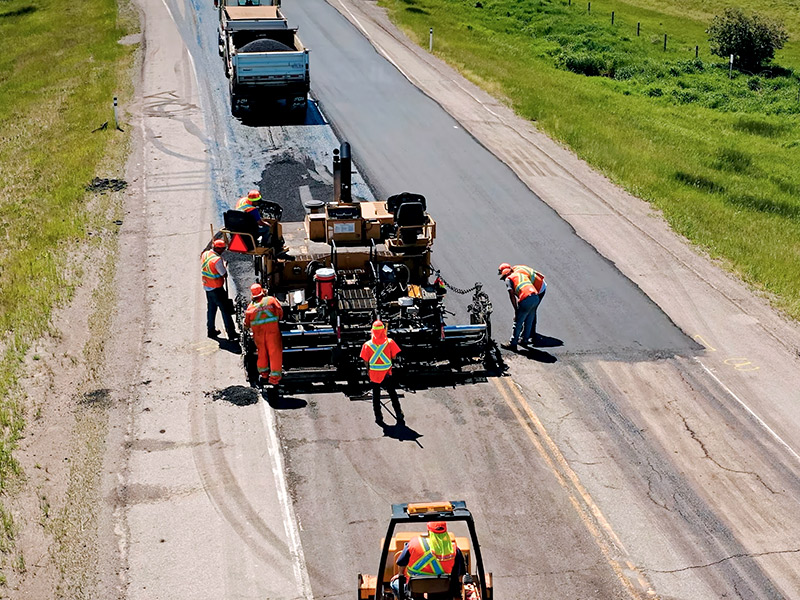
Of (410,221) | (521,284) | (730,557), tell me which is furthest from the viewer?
(410,221)

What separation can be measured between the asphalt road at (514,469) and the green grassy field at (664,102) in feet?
17.2

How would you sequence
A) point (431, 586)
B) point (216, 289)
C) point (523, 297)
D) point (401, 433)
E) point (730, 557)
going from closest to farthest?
point (431, 586), point (730, 557), point (401, 433), point (523, 297), point (216, 289)

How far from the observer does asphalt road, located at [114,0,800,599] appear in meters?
11.9

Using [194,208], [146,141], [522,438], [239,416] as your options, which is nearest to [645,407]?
[522,438]

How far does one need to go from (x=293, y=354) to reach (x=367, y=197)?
944 centimetres

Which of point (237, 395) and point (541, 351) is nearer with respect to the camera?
point (237, 395)

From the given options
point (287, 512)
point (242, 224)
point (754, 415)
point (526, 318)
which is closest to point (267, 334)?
point (242, 224)

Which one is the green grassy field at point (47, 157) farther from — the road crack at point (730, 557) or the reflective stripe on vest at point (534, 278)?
the reflective stripe on vest at point (534, 278)

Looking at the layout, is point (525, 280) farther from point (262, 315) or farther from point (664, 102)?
point (664, 102)

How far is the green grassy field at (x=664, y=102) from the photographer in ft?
82.7

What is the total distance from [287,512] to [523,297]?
634cm

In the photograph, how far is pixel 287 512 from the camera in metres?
12.9

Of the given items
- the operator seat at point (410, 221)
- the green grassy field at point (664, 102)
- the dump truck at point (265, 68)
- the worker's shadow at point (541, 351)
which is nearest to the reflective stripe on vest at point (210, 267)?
the operator seat at point (410, 221)

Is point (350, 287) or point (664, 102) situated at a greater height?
point (350, 287)
